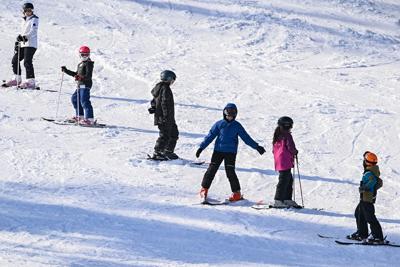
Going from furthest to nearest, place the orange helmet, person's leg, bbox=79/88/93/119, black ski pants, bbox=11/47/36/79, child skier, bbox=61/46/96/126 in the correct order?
black ski pants, bbox=11/47/36/79 → person's leg, bbox=79/88/93/119 → child skier, bbox=61/46/96/126 → the orange helmet

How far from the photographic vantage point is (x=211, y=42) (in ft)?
76.5

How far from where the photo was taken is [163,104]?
446 inches

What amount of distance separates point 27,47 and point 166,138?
587cm

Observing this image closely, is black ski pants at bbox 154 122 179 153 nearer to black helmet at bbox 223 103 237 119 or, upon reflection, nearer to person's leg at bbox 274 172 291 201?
black helmet at bbox 223 103 237 119

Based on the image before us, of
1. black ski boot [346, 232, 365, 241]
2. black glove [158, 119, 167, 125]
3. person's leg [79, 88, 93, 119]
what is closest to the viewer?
black ski boot [346, 232, 365, 241]

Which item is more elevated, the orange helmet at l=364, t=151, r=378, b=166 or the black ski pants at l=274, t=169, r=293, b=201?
the orange helmet at l=364, t=151, r=378, b=166

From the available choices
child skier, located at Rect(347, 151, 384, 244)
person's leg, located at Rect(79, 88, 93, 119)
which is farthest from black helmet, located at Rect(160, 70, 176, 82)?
child skier, located at Rect(347, 151, 384, 244)

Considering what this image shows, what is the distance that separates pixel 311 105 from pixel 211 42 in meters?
7.79

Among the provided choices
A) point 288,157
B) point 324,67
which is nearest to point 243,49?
point 324,67

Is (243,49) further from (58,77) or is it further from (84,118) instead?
(84,118)

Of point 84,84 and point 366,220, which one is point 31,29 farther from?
point 366,220

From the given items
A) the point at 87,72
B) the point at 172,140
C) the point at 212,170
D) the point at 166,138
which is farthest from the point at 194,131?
the point at 212,170

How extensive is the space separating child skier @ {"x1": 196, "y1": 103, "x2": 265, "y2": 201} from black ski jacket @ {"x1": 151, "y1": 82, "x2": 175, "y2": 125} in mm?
1629

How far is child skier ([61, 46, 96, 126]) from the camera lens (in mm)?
13095
